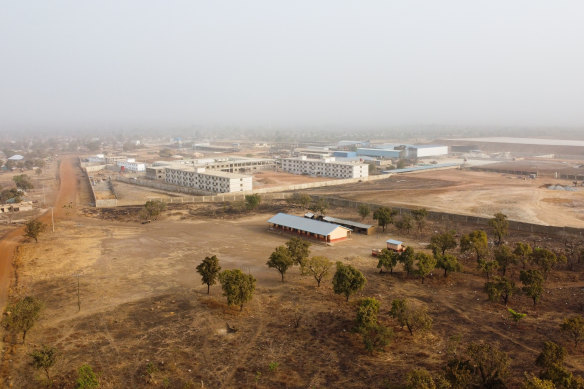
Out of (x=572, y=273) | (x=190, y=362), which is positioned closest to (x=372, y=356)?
(x=190, y=362)

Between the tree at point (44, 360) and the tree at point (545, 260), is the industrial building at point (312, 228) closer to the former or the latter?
the tree at point (545, 260)

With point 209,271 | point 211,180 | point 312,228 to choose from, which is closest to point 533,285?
point 209,271

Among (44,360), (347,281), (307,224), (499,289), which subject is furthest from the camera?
(307,224)

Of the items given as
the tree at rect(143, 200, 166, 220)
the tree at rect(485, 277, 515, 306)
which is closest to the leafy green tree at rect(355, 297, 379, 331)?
the tree at rect(485, 277, 515, 306)

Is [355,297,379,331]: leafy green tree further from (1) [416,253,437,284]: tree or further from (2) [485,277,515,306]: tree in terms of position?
(1) [416,253,437,284]: tree

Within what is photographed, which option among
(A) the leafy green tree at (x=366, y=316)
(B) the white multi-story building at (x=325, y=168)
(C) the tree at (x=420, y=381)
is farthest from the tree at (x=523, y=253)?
(B) the white multi-story building at (x=325, y=168)

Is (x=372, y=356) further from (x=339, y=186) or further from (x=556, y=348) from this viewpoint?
(x=339, y=186)

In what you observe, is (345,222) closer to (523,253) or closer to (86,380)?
(523,253)
